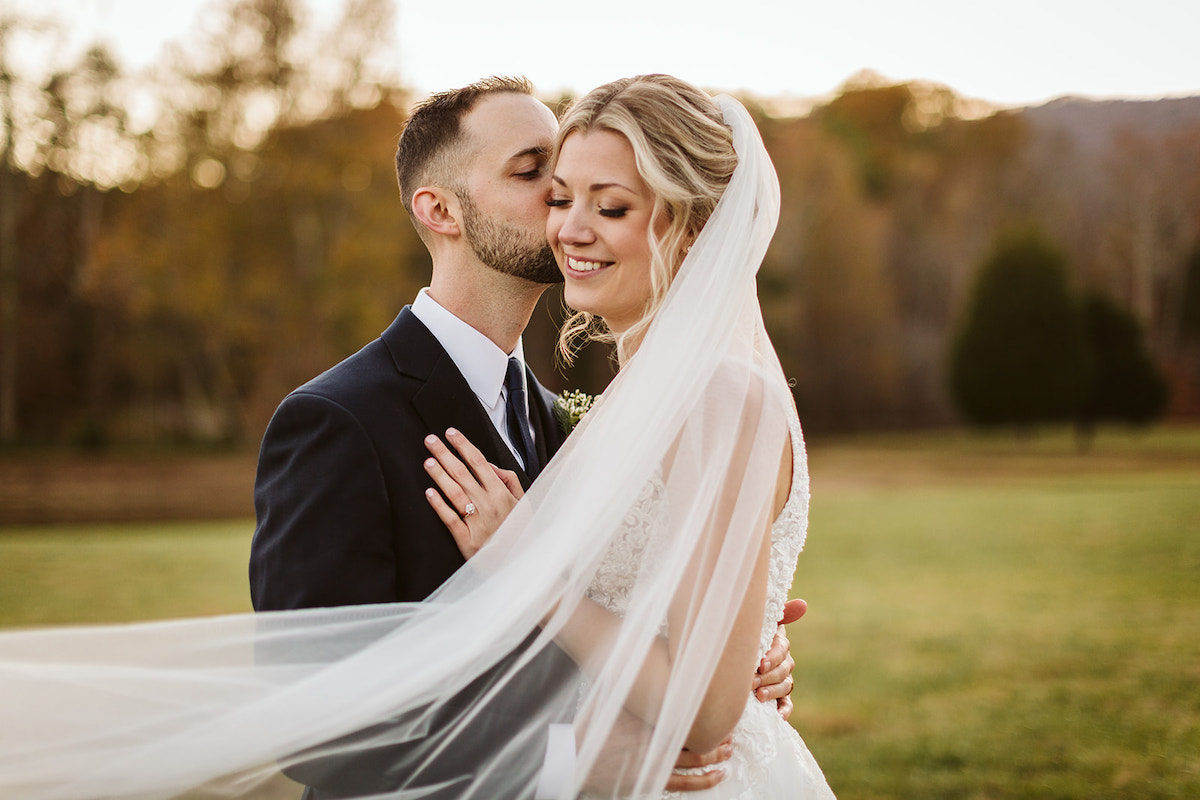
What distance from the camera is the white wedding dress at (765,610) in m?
2.45

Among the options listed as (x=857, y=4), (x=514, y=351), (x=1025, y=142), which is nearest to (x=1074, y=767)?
(x=514, y=351)

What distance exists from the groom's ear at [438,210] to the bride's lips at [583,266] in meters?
0.59

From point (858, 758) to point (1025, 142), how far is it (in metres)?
39.5

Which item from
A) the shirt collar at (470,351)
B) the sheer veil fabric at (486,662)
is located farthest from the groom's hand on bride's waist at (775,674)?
the shirt collar at (470,351)

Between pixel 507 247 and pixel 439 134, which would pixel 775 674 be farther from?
pixel 439 134

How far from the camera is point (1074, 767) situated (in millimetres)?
6363

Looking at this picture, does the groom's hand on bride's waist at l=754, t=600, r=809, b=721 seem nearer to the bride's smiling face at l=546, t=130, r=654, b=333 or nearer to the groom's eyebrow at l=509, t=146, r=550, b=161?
the bride's smiling face at l=546, t=130, r=654, b=333

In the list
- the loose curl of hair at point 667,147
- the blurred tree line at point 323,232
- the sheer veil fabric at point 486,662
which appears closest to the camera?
the sheer veil fabric at point 486,662

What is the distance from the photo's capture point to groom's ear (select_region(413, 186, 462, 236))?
319cm

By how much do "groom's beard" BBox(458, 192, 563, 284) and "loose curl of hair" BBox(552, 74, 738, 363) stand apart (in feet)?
1.44

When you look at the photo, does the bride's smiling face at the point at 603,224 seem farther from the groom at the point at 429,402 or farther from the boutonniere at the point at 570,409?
the boutonniere at the point at 570,409

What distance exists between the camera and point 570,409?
3377 mm

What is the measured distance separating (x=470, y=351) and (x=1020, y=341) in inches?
1467

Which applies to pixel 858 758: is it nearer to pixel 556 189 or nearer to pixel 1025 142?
pixel 556 189
